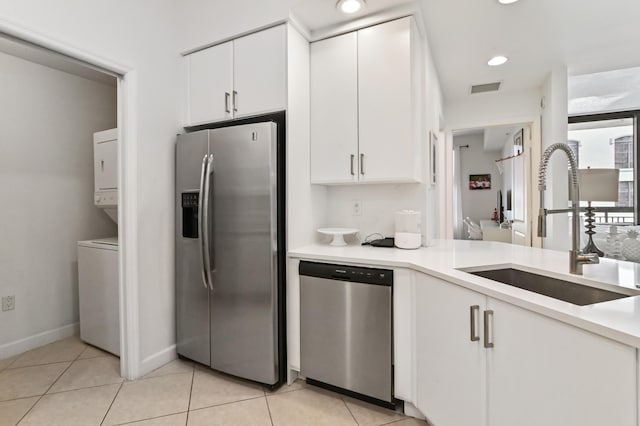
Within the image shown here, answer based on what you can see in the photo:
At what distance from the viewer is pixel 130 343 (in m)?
2.05

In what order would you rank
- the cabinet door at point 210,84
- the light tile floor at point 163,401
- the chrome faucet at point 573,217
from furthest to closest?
the cabinet door at point 210,84, the light tile floor at point 163,401, the chrome faucet at point 573,217

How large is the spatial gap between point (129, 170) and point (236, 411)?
5.32ft

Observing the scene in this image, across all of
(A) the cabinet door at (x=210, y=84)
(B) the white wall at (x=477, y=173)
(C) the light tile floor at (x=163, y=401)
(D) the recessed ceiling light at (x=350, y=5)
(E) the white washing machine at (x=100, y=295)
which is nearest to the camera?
(C) the light tile floor at (x=163, y=401)

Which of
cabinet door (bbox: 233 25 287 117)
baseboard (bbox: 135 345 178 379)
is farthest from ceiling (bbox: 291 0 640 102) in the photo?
baseboard (bbox: 135 345 178 379)

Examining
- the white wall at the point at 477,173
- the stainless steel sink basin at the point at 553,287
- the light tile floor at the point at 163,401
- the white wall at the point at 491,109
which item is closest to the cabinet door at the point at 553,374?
the stainless steel sink basin at the point at 553,287

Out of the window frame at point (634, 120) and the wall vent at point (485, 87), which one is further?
the window frame at point (634, 120)

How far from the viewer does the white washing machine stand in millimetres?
2355

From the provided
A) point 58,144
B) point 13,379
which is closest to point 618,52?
point 58,144

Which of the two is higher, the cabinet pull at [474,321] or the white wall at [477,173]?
the white wall at [477,173]

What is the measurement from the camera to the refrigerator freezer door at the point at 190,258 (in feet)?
7.05

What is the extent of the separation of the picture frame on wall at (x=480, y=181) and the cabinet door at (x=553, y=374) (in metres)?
5.07

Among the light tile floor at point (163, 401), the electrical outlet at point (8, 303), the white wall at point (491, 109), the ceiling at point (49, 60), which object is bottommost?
the light tile floor at point (163, 401)

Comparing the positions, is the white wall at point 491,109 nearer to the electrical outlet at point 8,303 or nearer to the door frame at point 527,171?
the door frame at point 527,171

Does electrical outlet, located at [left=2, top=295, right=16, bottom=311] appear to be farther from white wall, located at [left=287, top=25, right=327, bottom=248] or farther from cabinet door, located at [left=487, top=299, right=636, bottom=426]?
cabinet door, located at [left=487, top=299, right=636, bottom=426]
